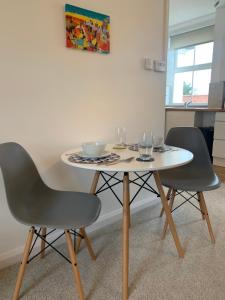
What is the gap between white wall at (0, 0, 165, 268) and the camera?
4.66ft

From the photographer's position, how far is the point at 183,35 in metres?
4.44

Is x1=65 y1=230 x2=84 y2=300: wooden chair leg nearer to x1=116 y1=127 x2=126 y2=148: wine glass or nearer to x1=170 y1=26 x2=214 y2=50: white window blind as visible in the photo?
x1=116 y1=127 x2=126 y2=148: wine glass

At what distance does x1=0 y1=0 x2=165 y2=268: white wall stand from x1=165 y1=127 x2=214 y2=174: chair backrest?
0.35 meters

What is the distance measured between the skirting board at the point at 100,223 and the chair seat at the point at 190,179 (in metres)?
0.60

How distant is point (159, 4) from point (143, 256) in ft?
7.36

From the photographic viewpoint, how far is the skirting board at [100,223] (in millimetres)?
1514

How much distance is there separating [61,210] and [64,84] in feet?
2.93

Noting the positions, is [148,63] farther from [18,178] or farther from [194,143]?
[18,178]

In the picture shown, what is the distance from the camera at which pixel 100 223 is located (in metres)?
2.03

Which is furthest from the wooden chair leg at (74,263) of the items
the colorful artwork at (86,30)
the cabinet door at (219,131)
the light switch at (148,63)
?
the cabinet door at (219,131)

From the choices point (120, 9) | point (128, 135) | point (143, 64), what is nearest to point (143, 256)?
point (128, 135)

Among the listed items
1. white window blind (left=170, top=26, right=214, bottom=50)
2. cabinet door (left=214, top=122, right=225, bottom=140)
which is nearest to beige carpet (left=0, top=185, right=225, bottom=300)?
cabinet door (left=214, top=122, right=225, bottom=140)

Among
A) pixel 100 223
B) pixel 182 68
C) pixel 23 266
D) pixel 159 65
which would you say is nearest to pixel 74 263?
pixel 23 266

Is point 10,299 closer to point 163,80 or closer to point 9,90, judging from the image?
point 9,90
